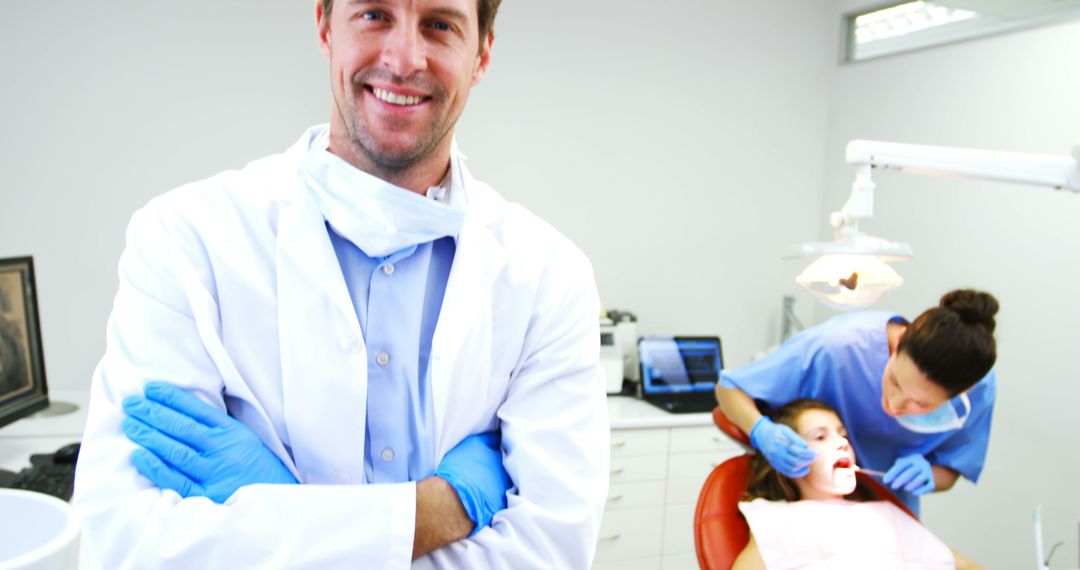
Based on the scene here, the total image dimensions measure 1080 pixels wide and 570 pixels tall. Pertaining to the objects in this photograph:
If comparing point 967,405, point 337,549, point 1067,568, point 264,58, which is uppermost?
point 264,58

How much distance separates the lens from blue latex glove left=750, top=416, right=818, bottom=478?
211 centimetres

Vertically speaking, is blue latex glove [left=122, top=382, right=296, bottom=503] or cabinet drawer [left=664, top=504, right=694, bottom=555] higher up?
blue latex glove [left=122, top=382, right=296, bottom=503]

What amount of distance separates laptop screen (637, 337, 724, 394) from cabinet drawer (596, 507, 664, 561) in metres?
0.56

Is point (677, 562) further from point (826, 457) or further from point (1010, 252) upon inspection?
point (1010, 252)

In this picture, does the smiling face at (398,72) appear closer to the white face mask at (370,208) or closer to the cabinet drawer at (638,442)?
the white face mask at (370,208)

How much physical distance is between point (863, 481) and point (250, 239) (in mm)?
1947

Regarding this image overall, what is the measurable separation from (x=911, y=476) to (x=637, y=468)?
1248 millimetres

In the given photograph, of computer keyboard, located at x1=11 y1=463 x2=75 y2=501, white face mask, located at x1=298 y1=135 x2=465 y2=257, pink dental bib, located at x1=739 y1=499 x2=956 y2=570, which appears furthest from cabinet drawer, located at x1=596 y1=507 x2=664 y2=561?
white face mask, located at x1=298 y1=135 x2=465 y2=257

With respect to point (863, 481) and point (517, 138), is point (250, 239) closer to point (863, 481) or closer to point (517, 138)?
point (863, 481)

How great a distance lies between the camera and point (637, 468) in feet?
10.6

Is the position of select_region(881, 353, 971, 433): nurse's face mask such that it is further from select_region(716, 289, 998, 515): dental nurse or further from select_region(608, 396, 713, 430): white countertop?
select_region(608, 396, 713, 430): white countertop

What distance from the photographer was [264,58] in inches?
→ 125

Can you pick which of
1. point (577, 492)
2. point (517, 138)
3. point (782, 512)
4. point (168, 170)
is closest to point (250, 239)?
point (577, 492)

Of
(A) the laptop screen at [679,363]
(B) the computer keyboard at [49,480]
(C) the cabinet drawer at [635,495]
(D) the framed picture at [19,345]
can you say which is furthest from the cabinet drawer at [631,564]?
(D) the framed picture at [19,345]
